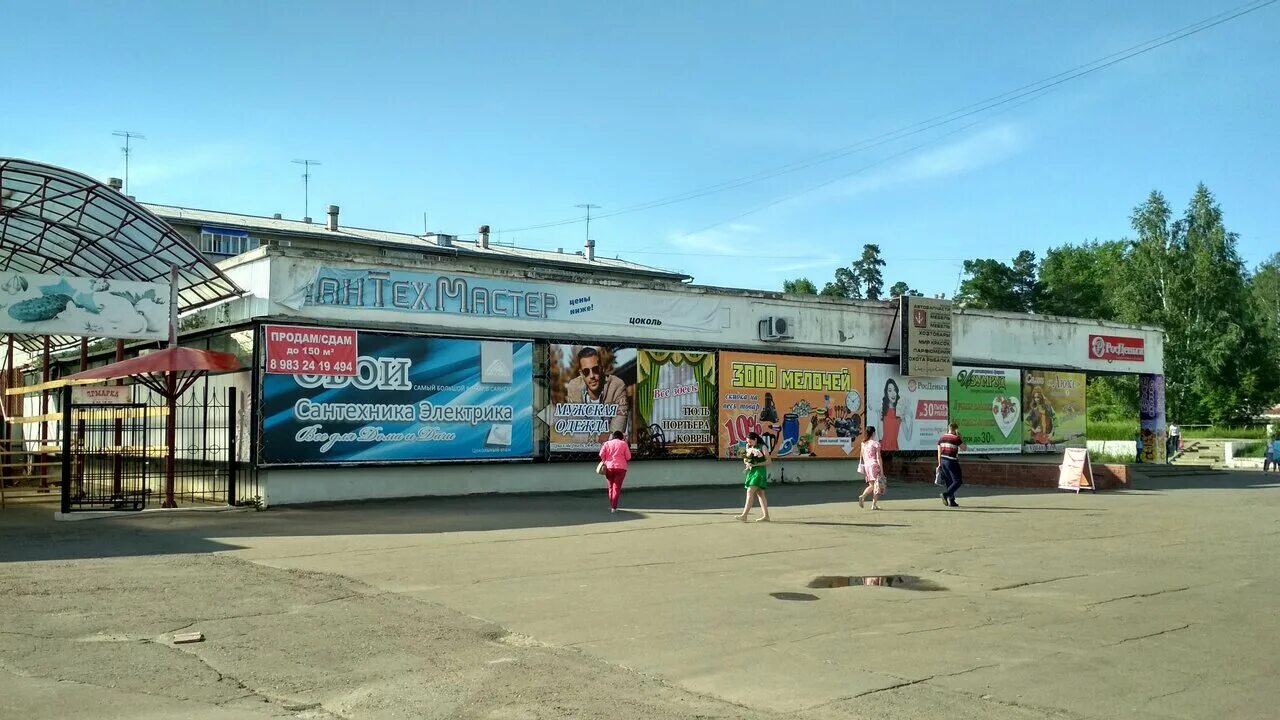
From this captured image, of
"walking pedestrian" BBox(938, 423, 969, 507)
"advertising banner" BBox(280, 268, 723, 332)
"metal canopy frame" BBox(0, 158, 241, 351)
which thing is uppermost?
"metal canopy frame" BBox(0, 158, 241, 351)

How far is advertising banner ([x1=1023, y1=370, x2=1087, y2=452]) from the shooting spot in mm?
35688

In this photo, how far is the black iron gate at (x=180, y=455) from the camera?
63.2 feet

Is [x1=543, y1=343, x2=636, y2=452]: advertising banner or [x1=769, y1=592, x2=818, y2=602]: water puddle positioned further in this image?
[x1=543, y1=343, x2=636, y2=452]: advertising banner

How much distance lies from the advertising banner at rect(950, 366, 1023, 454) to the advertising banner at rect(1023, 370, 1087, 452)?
1.78ft

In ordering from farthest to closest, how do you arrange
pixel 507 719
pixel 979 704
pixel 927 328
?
1. pixel 927 328
2. pixel 979 704
3. pixel 507 719

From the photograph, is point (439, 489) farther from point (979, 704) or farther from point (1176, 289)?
point (1176, 289)

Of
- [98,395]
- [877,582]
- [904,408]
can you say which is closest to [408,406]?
[98,395]

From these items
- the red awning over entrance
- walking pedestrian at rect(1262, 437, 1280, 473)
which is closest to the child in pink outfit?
the red awning over entrance

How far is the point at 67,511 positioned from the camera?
18.2m

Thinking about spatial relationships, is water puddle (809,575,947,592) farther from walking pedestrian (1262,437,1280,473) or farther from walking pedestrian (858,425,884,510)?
walking pedestrian (1262,437,1280,473)

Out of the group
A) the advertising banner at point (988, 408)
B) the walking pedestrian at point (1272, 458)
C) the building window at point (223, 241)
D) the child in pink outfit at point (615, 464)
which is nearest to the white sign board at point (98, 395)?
the child in pink outfit at point (615, 464)

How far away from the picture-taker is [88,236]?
72.5 feet

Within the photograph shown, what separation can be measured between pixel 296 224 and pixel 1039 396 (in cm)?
4433

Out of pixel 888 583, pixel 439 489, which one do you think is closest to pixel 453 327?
pixel 439 489
